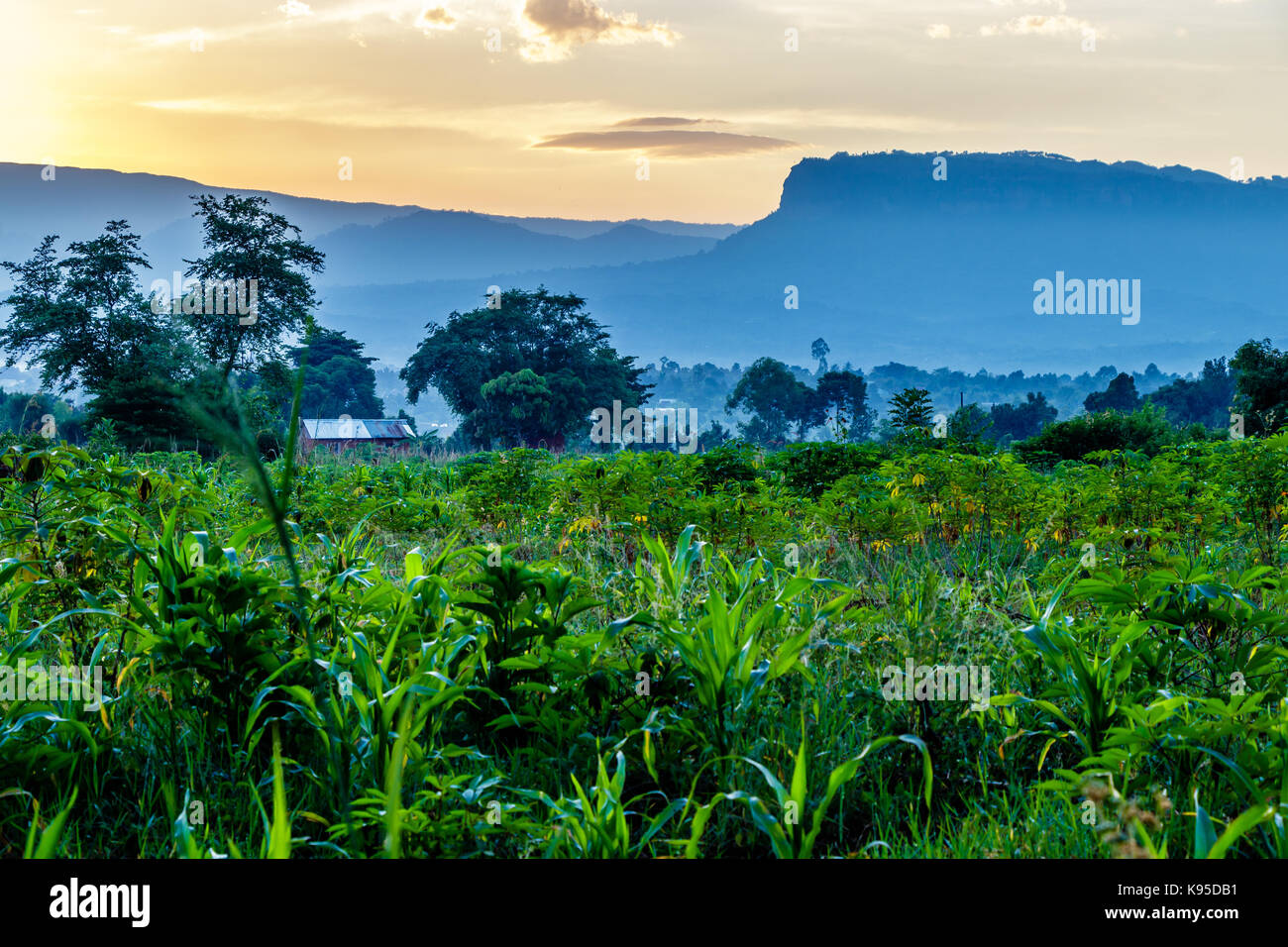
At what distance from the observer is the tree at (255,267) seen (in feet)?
148

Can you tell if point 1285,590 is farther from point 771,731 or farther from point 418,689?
point 418,689

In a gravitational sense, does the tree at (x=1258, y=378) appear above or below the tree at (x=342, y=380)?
below

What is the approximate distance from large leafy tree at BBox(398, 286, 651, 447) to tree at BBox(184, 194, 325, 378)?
1739cm

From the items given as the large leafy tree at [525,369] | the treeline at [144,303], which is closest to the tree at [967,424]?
the treeline at [144,303]

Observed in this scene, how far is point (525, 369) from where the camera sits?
212 feet

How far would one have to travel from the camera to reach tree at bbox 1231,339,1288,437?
79.4ft

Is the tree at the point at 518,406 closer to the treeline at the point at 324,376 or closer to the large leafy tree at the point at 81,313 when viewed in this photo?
the treeline at the point at 324,376

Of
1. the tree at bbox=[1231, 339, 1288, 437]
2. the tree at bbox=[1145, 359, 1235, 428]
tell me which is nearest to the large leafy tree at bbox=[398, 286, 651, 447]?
the tree at bbox=[1145, 359, 1235, 428]

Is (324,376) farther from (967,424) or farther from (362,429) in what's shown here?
(967,424)

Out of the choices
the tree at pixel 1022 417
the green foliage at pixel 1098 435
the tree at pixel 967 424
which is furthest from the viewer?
the tree at pixel 1022 417

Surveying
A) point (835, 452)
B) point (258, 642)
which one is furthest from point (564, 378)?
point (258, 642)

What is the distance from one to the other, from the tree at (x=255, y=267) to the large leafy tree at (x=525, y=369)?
57.1ft

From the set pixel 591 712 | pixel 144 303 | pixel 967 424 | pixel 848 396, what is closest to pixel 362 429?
pixel 144 303

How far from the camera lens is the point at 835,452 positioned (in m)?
9.40
